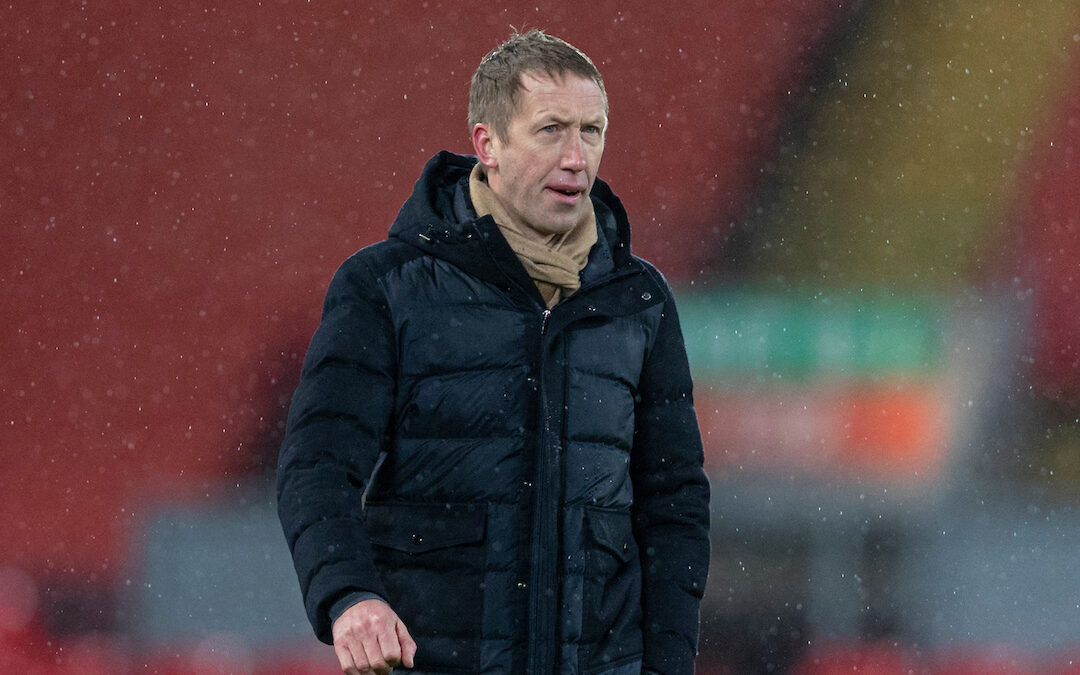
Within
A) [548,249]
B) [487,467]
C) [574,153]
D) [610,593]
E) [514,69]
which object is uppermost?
[514,69]

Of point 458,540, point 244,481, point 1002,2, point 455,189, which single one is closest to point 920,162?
point 1002,2

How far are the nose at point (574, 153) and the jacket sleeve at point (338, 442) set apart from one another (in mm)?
350

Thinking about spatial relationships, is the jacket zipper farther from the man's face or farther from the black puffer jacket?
the man's face

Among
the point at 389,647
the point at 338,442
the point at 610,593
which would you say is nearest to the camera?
the point at 389,647

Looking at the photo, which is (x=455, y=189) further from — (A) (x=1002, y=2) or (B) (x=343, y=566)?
(A) (x=1002, y=2)

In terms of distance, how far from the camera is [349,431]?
2002 mm

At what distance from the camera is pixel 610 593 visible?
2.13 meters

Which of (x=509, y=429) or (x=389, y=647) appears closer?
(x=389, y=647)

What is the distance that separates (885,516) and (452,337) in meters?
4.20

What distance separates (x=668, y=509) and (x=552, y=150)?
607 millimetres

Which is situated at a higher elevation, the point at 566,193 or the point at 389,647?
the point at 566,193

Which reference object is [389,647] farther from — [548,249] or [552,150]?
[552,150]

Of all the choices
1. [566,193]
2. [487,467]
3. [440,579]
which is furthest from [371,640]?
[566,193]

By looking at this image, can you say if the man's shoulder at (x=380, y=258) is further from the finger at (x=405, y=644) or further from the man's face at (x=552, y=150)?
the finger at (x=405, y=644)
